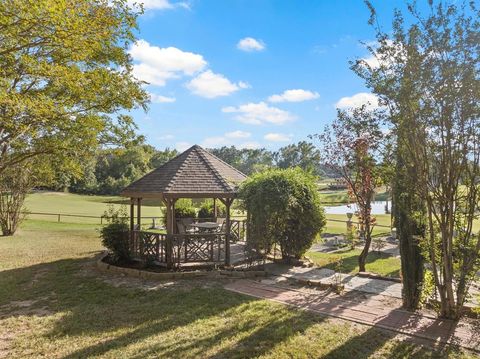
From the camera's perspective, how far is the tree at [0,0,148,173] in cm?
616

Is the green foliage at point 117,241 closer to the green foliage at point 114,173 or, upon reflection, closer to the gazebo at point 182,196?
the gazebo at point 182,196

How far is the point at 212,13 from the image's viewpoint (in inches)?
430

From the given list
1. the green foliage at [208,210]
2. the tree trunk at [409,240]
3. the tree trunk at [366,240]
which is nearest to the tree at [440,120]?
the tree trunk at [409,240]

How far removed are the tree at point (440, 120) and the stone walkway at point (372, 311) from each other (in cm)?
52

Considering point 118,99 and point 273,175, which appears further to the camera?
point 273,175

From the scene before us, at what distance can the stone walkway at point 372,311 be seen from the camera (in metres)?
5.86

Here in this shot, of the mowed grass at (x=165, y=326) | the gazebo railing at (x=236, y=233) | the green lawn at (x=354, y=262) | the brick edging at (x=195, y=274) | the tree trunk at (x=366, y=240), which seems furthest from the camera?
the gazebo railing at (x=236, y=233)

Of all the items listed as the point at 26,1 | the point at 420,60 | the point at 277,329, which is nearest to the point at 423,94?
the point at 420,60

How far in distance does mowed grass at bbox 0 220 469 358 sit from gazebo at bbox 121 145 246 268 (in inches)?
60.9

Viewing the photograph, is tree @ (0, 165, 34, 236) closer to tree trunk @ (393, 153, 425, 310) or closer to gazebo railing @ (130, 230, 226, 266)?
gazebo railing @ (130, 230, 226, 266)

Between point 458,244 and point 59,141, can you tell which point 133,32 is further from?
point 458,244

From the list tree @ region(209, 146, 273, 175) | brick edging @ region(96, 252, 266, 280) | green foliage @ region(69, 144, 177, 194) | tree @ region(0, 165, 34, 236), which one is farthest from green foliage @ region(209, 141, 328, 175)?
brick edging @ region(96, 252, 266, 280)

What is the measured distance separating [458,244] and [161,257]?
7.89m

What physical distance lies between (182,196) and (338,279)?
4969 mm
